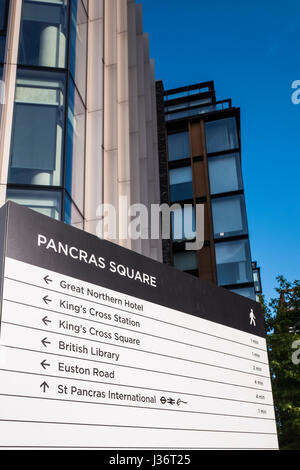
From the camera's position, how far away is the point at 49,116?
10.4 m

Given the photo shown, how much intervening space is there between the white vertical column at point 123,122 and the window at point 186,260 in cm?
1066

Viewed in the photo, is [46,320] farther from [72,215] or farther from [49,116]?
[49,116]

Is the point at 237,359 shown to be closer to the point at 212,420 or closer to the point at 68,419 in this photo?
the point at 212,420

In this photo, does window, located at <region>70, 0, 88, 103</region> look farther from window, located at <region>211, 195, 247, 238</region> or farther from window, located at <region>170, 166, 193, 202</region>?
window, located at <region>170, 166, 193, 202</region>

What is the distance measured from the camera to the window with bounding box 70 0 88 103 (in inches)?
462

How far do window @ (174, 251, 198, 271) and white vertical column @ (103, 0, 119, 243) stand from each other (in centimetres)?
1190

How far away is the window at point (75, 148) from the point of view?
10.5 metres

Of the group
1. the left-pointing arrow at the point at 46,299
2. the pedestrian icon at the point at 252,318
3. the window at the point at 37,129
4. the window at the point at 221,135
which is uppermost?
the window at the point at 221,135

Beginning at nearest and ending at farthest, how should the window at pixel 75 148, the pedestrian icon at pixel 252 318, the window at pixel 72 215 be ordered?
the pedestrian icon at pixel 252 318
the window at pixel 72 215
the window at pixel 75 148

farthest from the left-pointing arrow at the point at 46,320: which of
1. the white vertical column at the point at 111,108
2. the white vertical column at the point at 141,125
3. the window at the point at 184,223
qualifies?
the window at the point at 184,223

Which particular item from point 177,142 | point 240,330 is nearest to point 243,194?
point 177,142

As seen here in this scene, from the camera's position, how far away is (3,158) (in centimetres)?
935

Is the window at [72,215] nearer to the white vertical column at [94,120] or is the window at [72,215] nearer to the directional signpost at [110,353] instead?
the white vertical column at [94,120]

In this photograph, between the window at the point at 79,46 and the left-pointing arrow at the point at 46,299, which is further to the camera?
the window at the point at 79,46
